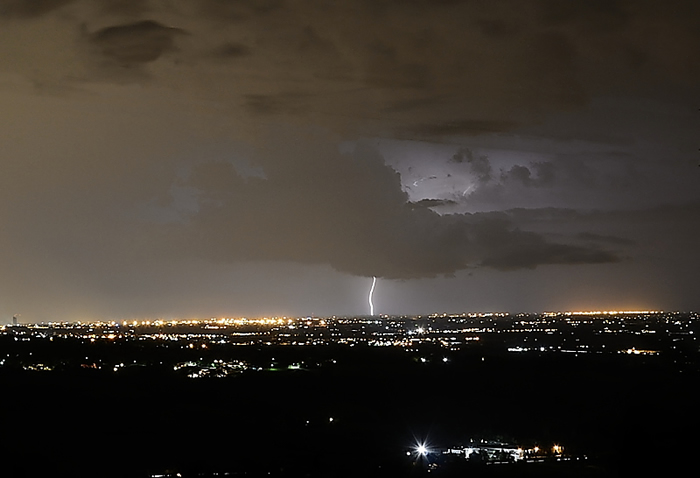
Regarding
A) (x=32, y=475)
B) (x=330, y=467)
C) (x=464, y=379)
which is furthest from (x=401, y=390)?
(x=32, y=475)

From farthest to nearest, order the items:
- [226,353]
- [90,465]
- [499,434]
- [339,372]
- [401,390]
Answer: [226,353] → [339,372] → [401,390] → [499,434] → [90,465]

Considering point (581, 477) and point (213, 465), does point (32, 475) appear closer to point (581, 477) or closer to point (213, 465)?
point (213, 465)

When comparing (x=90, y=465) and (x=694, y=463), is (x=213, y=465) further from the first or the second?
(x=694, y=463)

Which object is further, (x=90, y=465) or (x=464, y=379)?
(x=464, y=379)

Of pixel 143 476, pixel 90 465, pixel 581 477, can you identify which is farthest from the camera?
pixel 90 465

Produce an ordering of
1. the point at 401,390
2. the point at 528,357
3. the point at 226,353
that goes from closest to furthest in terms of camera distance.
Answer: the point at 401,390 < the point at 528,357 < the point at 226,353

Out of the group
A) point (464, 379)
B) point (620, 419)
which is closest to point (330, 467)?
point (620, 419)
